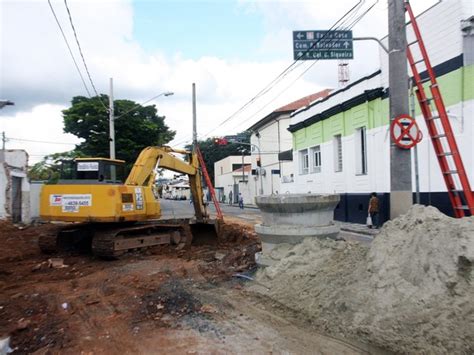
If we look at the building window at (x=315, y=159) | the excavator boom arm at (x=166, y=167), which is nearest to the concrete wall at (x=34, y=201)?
the excavator boom arm at (x=166, y=167)

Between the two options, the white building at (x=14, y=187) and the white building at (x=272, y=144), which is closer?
the white building at (x=14, y=187)

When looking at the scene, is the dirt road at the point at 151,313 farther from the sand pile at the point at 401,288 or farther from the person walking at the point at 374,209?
the person walking at the point at 374,209

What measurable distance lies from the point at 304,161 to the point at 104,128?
1329cm

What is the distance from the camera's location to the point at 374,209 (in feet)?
61.0

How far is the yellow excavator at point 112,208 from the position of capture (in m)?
11.5

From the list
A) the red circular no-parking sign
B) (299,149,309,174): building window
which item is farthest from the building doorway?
the red circular no-parking sign

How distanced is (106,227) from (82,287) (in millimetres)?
4023

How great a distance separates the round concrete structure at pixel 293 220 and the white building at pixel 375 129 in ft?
27.6

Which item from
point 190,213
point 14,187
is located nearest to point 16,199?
point 14,187

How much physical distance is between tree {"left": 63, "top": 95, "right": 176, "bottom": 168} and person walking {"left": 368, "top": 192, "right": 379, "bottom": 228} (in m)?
16.6

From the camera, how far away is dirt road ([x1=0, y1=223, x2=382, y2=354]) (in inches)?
198

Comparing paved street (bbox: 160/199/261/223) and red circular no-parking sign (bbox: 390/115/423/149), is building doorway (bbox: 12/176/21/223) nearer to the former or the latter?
paved street (bbox: 160/199/261/223)

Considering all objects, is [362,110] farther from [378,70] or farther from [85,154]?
[85,154]

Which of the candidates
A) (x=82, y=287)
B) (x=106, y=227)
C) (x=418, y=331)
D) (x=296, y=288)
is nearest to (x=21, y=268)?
(x=106, y=227)
